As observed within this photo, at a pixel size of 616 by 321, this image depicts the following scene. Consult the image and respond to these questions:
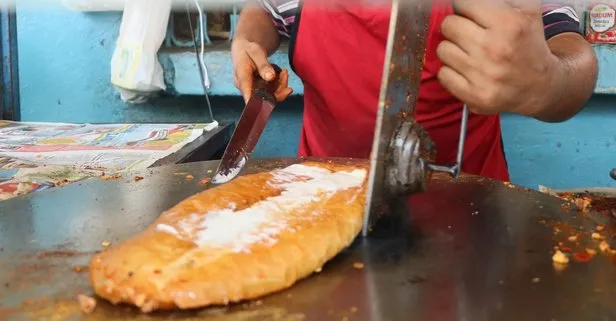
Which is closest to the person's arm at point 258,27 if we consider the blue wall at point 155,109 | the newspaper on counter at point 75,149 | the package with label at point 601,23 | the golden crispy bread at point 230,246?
the newspaper on counter at point 75,149

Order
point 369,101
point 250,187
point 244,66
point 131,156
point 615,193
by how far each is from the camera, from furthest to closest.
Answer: point 615,193 < point 131,156 < point 369,101 < point 244,66 < point 250,187

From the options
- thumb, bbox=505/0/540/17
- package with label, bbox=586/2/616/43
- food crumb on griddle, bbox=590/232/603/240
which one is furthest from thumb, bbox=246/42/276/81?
package with label, bbox=586/2/616/43

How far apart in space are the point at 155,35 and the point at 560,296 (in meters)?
1.79

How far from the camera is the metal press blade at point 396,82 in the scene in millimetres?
791

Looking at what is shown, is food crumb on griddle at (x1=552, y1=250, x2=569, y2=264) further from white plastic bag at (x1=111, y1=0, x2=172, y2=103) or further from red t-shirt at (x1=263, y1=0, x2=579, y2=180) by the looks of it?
white plastic bag at (x1=111, y1=0, x2=172, y2=103)

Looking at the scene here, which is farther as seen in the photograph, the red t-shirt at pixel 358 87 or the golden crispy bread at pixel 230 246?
the red t-shirt at pixel 358 87

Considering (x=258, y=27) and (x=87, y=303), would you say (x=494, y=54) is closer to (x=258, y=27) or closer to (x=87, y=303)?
(x=87, y=303)

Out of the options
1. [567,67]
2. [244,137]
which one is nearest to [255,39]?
[244,137]

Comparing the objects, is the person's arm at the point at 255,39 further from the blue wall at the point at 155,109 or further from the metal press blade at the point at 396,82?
the blue wall at the point at 155,109

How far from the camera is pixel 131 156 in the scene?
5.76 feet

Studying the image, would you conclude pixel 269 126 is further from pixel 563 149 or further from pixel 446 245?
pixel 446 245

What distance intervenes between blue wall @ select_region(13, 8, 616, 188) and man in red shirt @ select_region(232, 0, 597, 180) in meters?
0.76

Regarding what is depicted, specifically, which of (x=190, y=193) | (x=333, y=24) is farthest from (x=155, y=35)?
(x=190, y=193)

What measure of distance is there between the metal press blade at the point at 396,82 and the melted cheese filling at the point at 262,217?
8 centimetres
